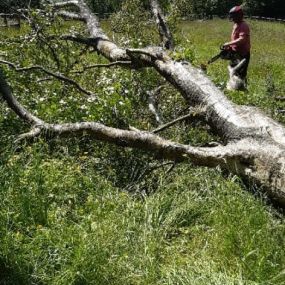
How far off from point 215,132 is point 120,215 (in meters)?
1.92

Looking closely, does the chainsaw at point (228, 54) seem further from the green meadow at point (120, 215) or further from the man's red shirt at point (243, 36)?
the green meadow at point (120, 215)

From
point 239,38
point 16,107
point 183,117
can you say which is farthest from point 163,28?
point 16,107

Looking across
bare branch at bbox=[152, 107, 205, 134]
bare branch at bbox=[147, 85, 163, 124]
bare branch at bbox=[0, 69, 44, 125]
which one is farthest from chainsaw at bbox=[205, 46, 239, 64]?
bare branch at bbox=[0, 69, 44, 125]

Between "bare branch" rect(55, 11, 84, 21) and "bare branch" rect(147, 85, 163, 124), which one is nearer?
"bare branch" rect(147, 85, 163, 124)

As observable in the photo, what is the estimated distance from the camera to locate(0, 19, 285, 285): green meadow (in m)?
3.70

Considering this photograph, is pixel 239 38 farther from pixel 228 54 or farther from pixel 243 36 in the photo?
pixel 228 54

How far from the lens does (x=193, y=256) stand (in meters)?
4.03

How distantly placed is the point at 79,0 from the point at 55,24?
74.3 inches

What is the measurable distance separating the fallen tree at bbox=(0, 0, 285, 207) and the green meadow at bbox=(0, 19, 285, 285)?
124mm

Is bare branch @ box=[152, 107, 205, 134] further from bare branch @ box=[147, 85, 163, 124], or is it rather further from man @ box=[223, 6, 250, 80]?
man @ box=[223, 6, 250, 80]

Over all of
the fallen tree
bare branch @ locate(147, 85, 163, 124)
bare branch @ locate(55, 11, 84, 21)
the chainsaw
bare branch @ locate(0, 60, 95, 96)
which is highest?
the fallen tree

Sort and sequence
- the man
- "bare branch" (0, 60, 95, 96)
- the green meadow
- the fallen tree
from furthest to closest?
the man
"bare branch" (0, 60, 95, 96)
the fallen tree
the green meadow

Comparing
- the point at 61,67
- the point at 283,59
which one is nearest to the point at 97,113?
the point at 61,67

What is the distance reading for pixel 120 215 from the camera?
14.2 feet
